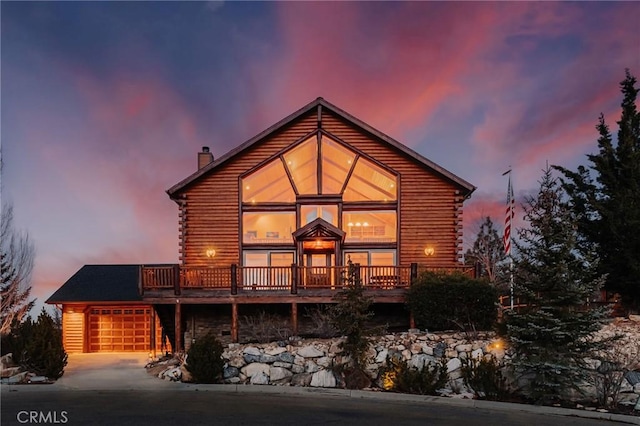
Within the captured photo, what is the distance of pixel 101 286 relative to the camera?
73.8 feet

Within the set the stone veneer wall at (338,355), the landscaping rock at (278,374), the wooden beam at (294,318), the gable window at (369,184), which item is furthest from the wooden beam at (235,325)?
the gable window at (369,184)

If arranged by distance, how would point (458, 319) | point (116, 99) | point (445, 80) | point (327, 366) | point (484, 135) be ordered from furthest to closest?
point (484, 135) → point (116, 99) → point (445, 80) → point (458, 319) → point (327, 366)

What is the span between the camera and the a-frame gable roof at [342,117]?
63.4 ft

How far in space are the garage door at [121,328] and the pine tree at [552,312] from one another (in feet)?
55.9

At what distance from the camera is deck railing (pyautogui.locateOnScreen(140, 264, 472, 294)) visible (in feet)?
55.2

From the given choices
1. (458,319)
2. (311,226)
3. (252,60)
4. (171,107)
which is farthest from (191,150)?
(458,319)

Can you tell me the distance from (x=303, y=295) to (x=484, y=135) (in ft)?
53.7

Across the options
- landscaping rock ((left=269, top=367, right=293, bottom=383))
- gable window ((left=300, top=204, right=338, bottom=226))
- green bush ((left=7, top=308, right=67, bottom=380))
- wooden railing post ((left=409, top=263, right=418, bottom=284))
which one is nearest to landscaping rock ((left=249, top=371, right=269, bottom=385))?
landscaping rock ((left=269, top=367, right=293, bottom=383))

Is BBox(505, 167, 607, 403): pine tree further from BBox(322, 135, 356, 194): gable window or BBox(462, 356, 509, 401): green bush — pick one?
BBox(322, 135, 356, 194): gable window

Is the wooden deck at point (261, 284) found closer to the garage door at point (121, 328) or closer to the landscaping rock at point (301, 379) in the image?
the landscaping rock at point (301, 379)

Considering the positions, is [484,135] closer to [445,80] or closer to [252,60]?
[445,80]

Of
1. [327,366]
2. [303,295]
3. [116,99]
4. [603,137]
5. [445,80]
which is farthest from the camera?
[116,99]

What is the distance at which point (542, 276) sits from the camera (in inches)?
428

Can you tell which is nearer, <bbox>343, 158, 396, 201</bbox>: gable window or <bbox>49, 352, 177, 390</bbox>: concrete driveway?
<bbox>49, 352, 177, 390</bbox>: concrete driveway
